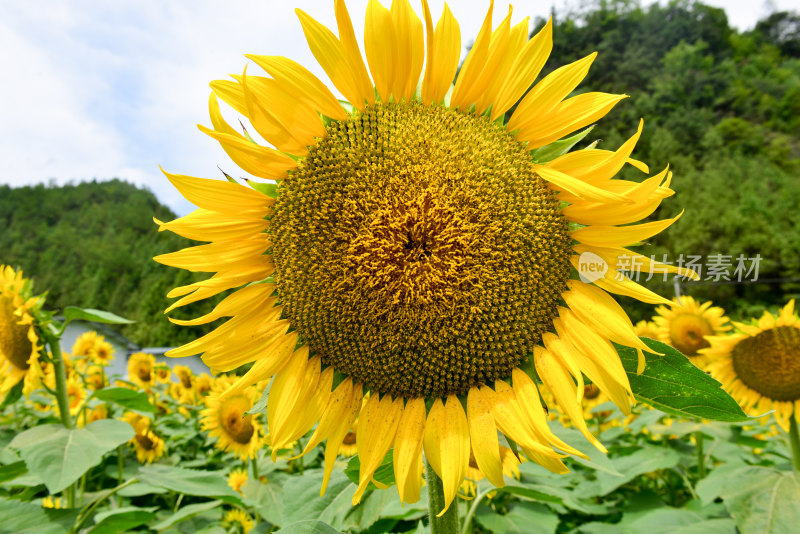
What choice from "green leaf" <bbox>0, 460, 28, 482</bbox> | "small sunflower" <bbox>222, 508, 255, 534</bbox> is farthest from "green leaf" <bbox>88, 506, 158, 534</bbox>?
"small sunflower" <bbox>222, 508, 255, 534</bbox>

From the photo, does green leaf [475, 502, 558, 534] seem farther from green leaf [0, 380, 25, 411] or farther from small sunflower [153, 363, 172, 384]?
small sunflower [153, 363, 172, 384]

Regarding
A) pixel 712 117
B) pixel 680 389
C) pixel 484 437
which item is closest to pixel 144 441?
pixel 484 437

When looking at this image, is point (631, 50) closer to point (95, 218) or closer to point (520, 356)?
point (95, 218)

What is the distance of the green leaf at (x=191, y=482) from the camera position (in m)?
2.44

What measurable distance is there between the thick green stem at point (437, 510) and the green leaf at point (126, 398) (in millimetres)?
2153

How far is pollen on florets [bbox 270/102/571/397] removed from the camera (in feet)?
4.24

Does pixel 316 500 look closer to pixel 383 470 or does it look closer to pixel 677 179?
pixel 383 470

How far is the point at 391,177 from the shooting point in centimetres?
132

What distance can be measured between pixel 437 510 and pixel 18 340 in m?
2.61

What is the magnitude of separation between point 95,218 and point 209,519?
59.3 m

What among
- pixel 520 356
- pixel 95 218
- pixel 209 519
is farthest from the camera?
pixel 95 218

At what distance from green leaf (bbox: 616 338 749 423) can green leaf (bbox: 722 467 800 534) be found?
1.38 metres

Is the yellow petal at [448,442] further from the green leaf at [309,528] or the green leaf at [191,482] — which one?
the green leaf at [191,482]

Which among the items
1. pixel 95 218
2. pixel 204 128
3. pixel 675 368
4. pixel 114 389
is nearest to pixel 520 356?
pixel 675 368
